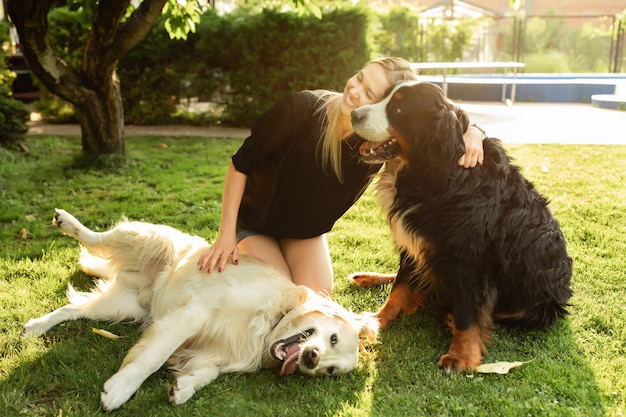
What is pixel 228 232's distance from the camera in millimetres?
2830

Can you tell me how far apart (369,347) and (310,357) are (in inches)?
23.6

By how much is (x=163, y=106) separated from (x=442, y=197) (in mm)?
7444

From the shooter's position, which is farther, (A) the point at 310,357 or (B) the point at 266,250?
(B) the point at 266,250

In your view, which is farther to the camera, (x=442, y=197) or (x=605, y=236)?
(x=605, y=236)

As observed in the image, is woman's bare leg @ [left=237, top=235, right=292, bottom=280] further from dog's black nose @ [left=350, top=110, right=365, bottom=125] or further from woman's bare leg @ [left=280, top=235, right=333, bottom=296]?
dog's black nose @ [left=350, top=110, right=365, bottom=125]

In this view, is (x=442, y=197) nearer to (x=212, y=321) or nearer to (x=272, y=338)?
(x=272, y=338)

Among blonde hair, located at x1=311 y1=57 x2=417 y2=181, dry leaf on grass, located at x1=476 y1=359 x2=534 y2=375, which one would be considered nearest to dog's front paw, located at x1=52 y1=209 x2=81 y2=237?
blonde hair, located at x1=311 y1=57 x2=417 y2=181

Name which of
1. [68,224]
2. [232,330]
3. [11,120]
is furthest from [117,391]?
[11,120]

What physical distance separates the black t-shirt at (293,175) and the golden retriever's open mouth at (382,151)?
295 millimetres

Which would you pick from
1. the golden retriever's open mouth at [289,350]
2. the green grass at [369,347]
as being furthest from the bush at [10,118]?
the golden retriever's open mouth at [289,350]

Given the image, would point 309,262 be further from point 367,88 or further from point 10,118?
point 10,118

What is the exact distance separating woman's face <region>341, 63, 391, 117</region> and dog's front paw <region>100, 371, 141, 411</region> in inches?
61.0

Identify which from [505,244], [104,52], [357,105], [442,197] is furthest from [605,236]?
[104,52]

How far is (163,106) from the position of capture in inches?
367
